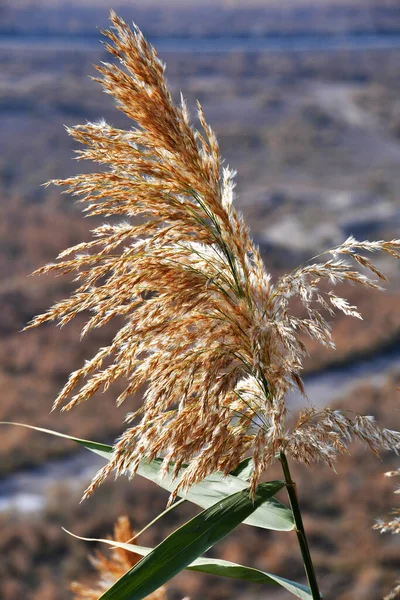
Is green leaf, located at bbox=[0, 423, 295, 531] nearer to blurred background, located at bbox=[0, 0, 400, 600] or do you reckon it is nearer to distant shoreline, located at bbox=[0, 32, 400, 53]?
blurred background, located at bbox=[0, 0, 400, 600]

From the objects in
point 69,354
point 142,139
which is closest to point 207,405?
point 142,139

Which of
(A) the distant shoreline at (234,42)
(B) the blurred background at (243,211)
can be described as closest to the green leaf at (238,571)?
(B) the blurred background at (243,211)

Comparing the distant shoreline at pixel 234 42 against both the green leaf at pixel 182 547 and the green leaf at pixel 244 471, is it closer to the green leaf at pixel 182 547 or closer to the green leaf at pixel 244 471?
the green leaf at pixel 244 471

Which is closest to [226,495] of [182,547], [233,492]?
[233,492]

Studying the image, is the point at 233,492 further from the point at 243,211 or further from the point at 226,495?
the point at 243,211

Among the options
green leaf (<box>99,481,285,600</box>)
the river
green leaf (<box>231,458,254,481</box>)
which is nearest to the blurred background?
the river

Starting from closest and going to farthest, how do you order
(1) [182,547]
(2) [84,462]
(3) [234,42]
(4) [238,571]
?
(1) [182,547] → (4) [238,571] → (2) [84,462] → (3) [234,42]
